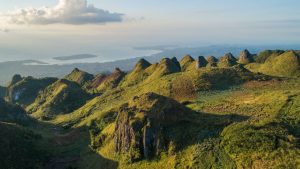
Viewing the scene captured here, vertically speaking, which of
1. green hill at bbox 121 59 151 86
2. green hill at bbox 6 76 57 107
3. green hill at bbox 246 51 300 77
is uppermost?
green hill at bbox 246 51 300 77

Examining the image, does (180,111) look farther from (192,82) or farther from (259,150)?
(192,82)

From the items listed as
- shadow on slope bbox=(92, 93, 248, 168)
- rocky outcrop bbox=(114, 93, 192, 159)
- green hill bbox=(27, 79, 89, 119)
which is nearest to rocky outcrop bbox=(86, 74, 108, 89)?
green hill bbox=(27, 79, 89, 119)

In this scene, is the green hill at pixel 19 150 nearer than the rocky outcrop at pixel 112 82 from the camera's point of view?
Yes

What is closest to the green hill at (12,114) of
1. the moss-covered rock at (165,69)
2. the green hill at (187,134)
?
the green hill at (187,134)

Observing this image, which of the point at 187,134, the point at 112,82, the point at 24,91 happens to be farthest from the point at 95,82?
the point at 187,134

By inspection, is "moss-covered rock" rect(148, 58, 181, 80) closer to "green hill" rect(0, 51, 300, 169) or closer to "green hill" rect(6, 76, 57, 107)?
"green hill" rect(0, 51, 300, 169)

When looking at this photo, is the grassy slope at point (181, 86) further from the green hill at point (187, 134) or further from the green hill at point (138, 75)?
the green hill at point (138, 75)

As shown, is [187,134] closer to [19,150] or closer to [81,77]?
[19,150]
